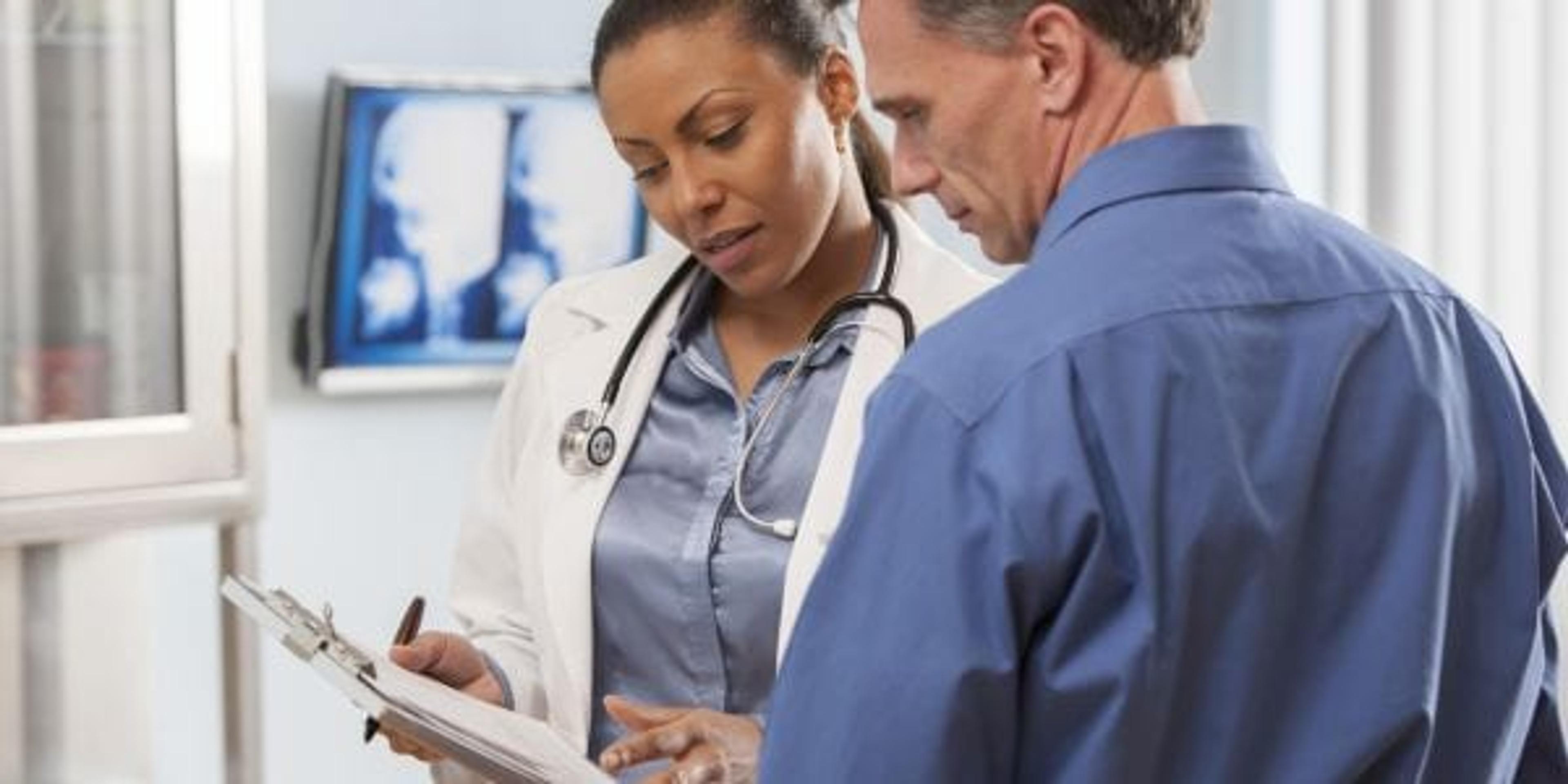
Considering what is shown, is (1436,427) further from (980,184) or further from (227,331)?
(227,331)

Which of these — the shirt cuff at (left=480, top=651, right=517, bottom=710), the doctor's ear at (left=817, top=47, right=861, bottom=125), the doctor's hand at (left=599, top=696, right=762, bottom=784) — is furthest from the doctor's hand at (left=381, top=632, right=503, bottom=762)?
the doctor's ear at (left=817, top=47, right=861, bottom=125)

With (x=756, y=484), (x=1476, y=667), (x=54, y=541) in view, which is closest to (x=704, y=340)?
(x=756, y=484)

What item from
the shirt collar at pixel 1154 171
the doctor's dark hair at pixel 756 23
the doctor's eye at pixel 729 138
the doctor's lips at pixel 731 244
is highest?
the doctor's dark hair at pixel 756 23

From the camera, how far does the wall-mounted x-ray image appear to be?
9.08 feet

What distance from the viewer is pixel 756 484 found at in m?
1.64

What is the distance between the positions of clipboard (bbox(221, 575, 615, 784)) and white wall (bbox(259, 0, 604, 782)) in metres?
1.27

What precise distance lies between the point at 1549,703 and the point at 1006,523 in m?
0.42

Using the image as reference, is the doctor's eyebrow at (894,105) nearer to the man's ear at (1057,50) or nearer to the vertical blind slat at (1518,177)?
the man's ear at (1057,50)

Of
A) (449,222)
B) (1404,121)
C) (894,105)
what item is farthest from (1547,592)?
(449,222)

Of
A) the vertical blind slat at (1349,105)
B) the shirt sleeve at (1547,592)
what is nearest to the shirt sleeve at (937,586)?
the shirt sleeve at (1547,592)

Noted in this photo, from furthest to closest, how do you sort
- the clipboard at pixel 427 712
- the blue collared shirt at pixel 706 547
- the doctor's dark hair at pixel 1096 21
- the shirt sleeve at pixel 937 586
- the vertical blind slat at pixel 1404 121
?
the vertical blind slat at pixel 1404 121, the blue collared shirt at pixel 706 547, the clipboard at pixel 427 712, the doctor's dark hair at pixel 1096 21, the shirt sleeve at pixel 937 586

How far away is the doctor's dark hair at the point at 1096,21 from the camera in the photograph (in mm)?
1082

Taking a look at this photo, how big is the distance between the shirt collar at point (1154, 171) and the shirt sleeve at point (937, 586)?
130mm

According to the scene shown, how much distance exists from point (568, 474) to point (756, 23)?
1.19ft
